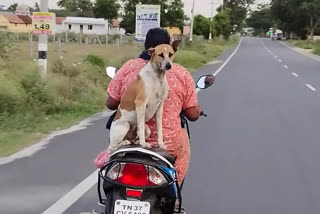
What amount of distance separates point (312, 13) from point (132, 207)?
10541 centimetres

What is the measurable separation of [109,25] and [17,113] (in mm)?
87061

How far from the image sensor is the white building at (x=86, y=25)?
101 metres

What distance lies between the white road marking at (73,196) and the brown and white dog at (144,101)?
1.82 m

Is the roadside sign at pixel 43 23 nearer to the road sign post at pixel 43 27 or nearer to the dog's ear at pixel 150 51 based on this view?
the road sign post at pixel 43 27

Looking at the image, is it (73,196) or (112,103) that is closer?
(112,103)

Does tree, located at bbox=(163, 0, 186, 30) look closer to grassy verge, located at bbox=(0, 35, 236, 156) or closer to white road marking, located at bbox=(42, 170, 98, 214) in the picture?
grassy verge, located at bbox=(0, 35, 236, 156)

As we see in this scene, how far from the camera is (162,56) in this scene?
399cm

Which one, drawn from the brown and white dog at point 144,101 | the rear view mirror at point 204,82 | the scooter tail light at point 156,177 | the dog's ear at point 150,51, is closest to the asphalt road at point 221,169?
the rear view mirror at point 204,82

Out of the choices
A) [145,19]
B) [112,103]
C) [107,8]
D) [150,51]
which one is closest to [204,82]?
[112,103]

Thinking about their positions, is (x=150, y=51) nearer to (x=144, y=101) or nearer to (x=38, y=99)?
(x=144, y=101)

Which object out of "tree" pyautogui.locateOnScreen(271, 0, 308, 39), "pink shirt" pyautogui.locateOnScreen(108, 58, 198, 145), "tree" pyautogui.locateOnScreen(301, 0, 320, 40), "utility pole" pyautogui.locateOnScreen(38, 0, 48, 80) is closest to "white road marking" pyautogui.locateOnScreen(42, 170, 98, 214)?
"pink shirt" pyautogui.locateOnScreen(108, 58, 198, 145)

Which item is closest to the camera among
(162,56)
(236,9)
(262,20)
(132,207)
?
(132,207)

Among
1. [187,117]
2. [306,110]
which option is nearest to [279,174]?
[187,117]

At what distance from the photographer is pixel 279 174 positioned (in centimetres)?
753
